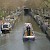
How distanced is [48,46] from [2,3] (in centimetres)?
3287

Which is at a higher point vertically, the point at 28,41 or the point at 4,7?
the point at 4,7

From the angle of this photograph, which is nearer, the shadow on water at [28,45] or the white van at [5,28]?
the shadow on water at [28,45]

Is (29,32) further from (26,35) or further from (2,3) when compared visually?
(2,3)

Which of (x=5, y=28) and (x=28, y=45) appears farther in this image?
(x=5, y=28)

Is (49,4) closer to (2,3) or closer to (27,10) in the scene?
(2,3)

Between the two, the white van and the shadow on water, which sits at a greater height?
the white van

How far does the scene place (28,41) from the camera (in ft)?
105

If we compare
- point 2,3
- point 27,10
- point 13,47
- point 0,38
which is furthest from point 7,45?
point 27,10

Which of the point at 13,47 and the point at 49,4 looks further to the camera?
the point at 49,4

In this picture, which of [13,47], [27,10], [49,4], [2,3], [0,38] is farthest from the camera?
[27,10]

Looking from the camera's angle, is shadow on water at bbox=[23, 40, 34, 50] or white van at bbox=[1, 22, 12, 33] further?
white van at bbox=[1, 22, 12, 33]

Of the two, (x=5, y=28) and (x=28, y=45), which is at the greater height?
(x=5, y=28)

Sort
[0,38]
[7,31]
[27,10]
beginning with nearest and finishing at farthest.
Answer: [0,38] < [7,31] < [27,10]

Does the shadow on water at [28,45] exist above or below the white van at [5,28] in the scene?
below
